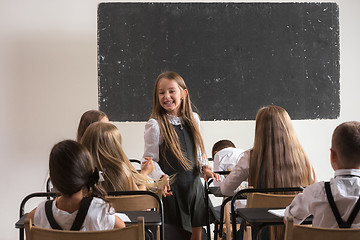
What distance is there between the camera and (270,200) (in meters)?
2.27

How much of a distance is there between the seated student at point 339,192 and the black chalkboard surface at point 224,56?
2919 mm

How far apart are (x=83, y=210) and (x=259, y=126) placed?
1264 mm

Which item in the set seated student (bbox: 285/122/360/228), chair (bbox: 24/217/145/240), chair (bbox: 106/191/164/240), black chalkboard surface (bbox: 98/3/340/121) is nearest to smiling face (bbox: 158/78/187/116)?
chair (bbox: 106/191/164/240)

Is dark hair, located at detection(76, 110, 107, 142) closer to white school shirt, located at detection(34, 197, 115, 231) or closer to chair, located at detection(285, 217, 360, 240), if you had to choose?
white school shirt, located at detection(34, 197, 115, 231)

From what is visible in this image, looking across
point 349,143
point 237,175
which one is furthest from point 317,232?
point 237,175

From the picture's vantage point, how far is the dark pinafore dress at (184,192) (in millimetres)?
3229

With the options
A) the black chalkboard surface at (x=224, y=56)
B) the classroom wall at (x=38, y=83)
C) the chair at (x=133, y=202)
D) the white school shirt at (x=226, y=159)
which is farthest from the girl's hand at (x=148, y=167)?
the classroom wall at (x=38, y=83)

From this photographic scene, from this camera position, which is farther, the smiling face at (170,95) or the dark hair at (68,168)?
the smiling face at (170,95)

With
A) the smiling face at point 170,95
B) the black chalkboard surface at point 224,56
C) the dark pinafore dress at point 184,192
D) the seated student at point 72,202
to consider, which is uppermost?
the black chalkboard surface at point 224,56

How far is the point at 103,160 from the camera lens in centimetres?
254

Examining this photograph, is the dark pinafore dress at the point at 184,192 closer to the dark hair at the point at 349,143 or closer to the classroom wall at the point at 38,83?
the dark hair at the point at 349,143

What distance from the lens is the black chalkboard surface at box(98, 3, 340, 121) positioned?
4691 mm

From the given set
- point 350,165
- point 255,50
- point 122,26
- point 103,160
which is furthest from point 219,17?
point 350,165

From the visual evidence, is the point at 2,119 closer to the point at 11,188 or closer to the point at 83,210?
the point at 11,188
